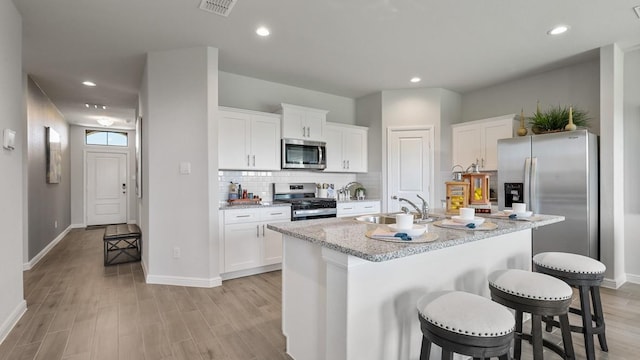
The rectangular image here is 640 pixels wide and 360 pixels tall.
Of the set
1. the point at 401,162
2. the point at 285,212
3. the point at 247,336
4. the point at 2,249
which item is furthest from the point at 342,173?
the point at 2,249

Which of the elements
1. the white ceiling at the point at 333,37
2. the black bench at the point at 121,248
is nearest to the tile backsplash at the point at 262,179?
the white ceiling at the point at 333,37

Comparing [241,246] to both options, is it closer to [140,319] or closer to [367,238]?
[140,319]

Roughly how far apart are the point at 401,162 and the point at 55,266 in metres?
5.24

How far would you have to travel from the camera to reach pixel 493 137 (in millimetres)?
4387

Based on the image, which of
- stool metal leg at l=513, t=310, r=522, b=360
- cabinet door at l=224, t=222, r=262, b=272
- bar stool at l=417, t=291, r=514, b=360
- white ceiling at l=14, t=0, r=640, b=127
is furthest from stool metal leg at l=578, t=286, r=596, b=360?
cabinet door at l=224, t=222, r=262, b=272

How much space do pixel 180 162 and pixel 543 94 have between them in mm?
4843

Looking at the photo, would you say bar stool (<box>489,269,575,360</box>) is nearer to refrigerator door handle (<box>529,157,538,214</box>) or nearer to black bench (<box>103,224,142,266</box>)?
refrigerator door handle (<box>529,157,538,214</box>)

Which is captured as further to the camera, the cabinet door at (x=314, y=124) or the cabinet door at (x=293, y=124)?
the cabinet door at (x=314, y=124)

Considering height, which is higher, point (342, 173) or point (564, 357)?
point (342, 173)

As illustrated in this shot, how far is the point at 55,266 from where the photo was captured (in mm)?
4207

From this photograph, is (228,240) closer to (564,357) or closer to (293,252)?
(293,252)

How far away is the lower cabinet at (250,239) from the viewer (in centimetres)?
359

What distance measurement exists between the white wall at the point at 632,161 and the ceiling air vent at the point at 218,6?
432 centimetres

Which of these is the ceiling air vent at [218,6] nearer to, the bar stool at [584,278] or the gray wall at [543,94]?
the bar stool at [584,278]
